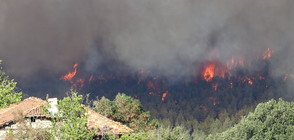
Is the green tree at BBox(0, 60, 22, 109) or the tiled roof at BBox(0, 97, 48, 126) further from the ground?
the green tree at BBox(0, 60, 22, 109)

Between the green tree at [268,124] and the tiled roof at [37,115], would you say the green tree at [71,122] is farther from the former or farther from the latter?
the green tree at [268,124]

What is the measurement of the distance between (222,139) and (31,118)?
29176 mm

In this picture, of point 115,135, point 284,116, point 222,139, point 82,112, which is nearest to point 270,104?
point 284,116

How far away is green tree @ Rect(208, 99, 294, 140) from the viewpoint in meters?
60.6

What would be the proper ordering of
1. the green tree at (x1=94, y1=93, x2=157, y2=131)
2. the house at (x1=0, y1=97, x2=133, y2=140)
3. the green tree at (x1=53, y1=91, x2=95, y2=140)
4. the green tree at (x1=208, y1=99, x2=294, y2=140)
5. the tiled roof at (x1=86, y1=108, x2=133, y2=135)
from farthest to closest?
the green tree at (x1=94, y1=93, x2=157, y2=131), the green tree at (x1=208, y1=99, x2=294, y2=140), the tiled roof at (x1=86, y1=108, x2=133, y2=135), the house at (x1=0, y1=97, x2=133, y2=140), the green tree at (x1=53, y1=91, x2=95, y2=140)

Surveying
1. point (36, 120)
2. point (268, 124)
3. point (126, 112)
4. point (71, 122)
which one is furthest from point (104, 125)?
point (126, 112)

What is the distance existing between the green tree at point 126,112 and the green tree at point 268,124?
26.7m

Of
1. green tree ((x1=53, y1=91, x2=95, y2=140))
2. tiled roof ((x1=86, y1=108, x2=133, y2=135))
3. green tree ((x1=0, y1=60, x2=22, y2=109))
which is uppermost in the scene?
green tree ((x1=0, y1=60, x2=22, y2=109))

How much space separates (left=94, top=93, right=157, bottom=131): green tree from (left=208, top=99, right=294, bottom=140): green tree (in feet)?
87.6

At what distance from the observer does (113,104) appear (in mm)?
89688

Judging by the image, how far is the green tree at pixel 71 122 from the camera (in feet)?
128

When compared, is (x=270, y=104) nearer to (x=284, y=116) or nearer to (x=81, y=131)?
(x=284, y=116)

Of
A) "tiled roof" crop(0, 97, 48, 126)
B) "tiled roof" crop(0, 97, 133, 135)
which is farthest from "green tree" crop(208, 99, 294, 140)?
"tiled roof" crop(0, 97, 48, 126)

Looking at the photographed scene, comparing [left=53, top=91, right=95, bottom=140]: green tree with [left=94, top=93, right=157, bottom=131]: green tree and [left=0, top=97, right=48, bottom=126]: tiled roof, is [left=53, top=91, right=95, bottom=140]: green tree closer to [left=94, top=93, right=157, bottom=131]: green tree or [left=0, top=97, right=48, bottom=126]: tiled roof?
[left=0, top=97, right=48, bottom=126]: tiled roof
